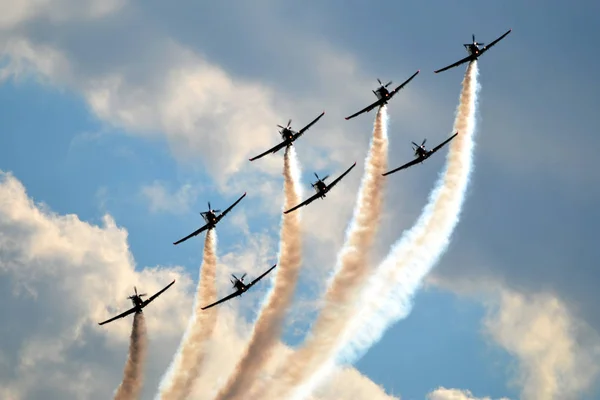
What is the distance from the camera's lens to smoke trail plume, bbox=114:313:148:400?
162 metres

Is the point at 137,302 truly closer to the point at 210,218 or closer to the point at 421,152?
the point at 210,218

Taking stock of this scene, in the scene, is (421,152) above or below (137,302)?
above

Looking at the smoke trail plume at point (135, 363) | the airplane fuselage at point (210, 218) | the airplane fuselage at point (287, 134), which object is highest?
the airplane fuselage at point (287, 134)

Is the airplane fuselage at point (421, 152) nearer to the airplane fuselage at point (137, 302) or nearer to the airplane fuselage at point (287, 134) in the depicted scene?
the airplane fuselage at point (287, 134)

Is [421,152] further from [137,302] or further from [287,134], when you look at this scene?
[137,302]

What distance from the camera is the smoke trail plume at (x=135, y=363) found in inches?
6383

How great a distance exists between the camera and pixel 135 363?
164 meters

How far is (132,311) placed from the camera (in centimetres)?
16475

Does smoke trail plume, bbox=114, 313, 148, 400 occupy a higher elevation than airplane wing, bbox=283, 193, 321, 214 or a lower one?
lower

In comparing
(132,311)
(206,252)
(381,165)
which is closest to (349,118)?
(381,165)

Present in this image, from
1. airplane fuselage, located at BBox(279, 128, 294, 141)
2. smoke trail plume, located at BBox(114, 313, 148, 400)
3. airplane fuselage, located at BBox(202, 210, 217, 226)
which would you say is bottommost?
smoke trail plume, located at BBox(114, 313, 148, 400)

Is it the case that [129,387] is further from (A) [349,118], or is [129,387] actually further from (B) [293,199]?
(A) [349,118]

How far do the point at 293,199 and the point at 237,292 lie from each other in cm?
1622

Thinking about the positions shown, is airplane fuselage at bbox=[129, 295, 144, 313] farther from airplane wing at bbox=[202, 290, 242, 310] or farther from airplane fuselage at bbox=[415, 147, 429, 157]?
airplane fuselage at bbox=[415, 147, 429, 157]
